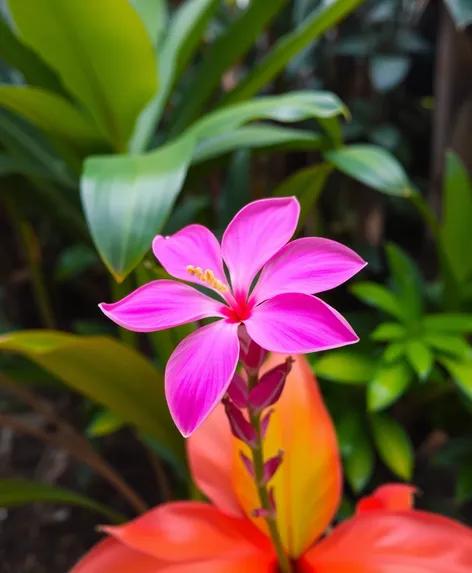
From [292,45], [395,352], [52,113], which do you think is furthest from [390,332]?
[52,113]

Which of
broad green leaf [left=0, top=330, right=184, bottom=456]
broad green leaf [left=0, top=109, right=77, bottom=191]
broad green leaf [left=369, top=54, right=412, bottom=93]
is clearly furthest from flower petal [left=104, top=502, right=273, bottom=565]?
broad green leaf [left=369, top=54, right=412, bottom=93]

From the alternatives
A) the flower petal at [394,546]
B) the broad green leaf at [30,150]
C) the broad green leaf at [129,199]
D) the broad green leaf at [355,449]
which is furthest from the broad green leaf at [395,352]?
the broad green leaf at [30,150]

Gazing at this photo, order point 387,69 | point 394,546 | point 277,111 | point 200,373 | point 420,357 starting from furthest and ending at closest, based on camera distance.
Answer: point 387,69, point 420,357, point 277,111, point 394,546, point 200,373

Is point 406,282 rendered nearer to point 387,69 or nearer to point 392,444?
point 392,444

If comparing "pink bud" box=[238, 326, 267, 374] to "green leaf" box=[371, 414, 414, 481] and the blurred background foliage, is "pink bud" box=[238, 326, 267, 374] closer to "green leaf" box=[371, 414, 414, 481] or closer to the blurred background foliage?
the blurred background foliage

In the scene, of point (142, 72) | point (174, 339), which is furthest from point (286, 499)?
point (142, 72)

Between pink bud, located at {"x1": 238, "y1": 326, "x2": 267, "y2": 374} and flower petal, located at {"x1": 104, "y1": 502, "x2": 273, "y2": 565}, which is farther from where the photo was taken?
flower petal, located at {"x1": 104, "y1": 502, "x2": 273, "y2": 565}
